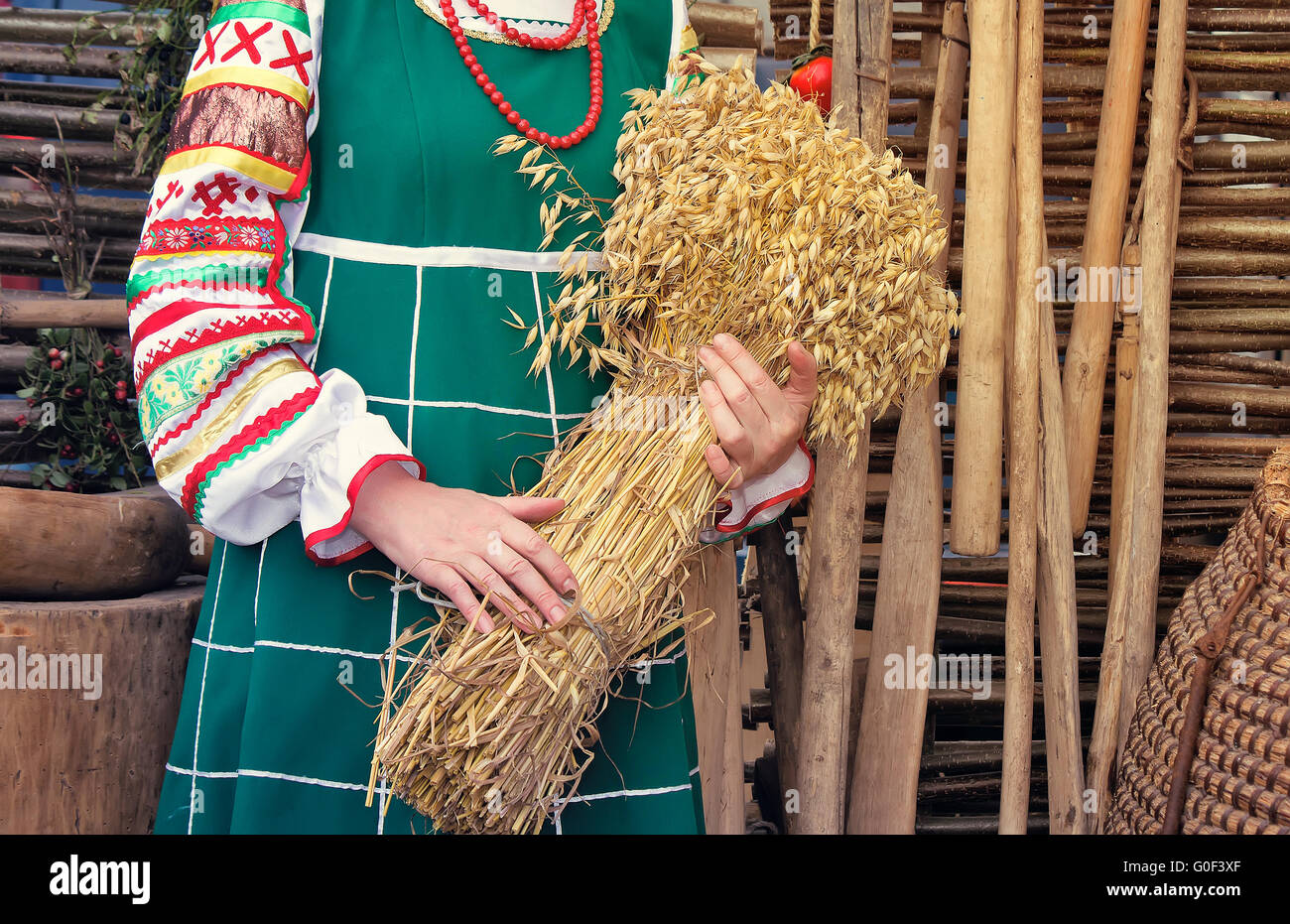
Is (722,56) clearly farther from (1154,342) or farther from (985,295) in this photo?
(1154,342)

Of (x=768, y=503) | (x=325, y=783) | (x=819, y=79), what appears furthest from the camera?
(x=819, y=79)

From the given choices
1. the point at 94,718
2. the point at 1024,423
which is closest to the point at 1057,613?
the point at 1024,423

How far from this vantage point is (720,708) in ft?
5.78

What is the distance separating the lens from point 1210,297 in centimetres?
216

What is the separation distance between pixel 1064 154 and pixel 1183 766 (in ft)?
4.66

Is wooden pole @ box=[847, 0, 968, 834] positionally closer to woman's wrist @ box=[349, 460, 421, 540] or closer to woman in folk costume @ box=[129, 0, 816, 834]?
woman in folk costume @ box=[129, 0, 816, 834]

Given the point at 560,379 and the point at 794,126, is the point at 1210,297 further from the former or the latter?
the point at 560,379

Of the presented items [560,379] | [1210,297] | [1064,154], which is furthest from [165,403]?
[1210,297]

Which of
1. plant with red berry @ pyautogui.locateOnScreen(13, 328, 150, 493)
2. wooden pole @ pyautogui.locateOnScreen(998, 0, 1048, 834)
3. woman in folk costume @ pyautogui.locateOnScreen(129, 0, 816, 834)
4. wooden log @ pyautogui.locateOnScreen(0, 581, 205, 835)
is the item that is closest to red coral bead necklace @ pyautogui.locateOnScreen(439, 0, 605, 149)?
woman in folk costume @ pyautogui.locateOnScreen(129, 0, 816, 834)

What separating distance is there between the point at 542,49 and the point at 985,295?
2.86 feet

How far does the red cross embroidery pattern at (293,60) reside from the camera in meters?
1.03

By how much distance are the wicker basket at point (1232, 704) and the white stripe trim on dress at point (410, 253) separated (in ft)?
3.26

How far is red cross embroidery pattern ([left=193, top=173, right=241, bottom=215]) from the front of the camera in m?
1.01

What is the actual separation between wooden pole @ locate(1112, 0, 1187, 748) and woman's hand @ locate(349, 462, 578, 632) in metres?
1.20
